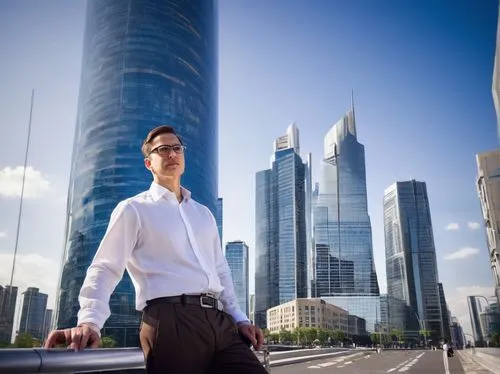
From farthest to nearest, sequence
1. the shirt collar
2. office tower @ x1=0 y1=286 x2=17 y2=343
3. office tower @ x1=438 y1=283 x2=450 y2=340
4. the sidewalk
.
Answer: office tower @ x1=438 y1=283 x2=450 y2=340
office tower @ x1=0 y1=286 x2=17 y2=343
the sidewalk
the shirt collar

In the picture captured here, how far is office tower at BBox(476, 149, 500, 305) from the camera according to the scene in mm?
50125

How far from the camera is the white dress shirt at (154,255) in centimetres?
162

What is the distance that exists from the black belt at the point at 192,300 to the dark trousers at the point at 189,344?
14 millimetres

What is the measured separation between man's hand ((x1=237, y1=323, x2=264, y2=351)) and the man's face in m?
0.74

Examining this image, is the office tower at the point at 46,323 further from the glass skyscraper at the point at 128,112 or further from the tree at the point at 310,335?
the tree at the point at 310,335

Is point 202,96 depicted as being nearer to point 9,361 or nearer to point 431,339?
point 9,361

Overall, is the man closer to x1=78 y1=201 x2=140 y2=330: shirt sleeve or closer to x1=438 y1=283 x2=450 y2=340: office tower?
x1=78 y1=201 x2=140 y2=330: shirt sleeve

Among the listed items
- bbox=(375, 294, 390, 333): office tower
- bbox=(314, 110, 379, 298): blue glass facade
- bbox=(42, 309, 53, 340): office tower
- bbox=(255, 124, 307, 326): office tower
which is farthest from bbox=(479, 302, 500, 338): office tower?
bbox=(42, 309, 53, 340): office tower

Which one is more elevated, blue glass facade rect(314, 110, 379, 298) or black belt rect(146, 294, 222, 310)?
blue glass facade rect(314, 110, 379, 298)

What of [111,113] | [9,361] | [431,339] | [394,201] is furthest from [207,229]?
[394,201]

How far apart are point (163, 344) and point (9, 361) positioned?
0.62 metres

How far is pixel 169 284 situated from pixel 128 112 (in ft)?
218

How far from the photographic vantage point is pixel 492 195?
53219 mm

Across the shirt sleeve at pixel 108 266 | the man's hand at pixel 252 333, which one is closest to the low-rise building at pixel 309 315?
the man's hand at pixel 252 333
